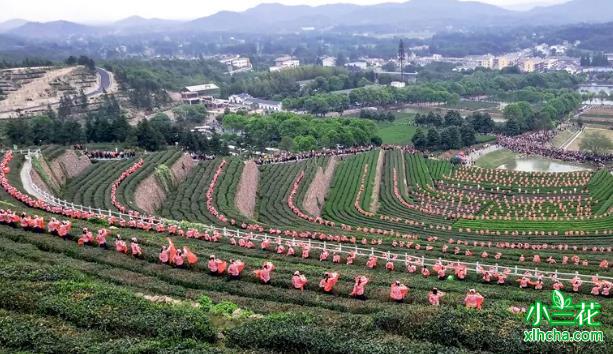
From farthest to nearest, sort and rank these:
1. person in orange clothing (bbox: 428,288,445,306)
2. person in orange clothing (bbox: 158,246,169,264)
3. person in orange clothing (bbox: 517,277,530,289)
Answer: person in orange clothing (bbox: 158,246,169,264) → person in orange clothing (bbox: 517,277,530,289) → person in orange clothing (bbox: 428,288,445,306)

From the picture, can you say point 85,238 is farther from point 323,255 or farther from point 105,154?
point 105,154

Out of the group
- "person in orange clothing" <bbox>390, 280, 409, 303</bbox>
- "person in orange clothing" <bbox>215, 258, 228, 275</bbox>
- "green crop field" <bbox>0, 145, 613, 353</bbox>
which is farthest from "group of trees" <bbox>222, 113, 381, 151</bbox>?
"person in orange clothing" <bbox>390, 280, 409, 303</bbox>

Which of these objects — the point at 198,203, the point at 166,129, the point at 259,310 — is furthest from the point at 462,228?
the point at 166,129

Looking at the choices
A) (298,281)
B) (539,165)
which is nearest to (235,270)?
(298,281)

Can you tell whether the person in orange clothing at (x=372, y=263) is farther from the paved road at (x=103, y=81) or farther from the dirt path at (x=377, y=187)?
the paved road at (x=103, y=81)

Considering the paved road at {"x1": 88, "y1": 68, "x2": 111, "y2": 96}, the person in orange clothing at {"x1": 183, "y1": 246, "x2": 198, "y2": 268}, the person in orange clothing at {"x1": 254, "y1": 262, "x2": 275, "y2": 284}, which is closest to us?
the person in orange clothing at {"x1": 254, "y1": 262, "x2": 275, "y2": 284}

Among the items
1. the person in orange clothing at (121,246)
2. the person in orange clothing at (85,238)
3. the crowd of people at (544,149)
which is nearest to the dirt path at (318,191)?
the person in orange clothing at (85,238)

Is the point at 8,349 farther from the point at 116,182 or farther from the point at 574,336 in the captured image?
the point at 116,182

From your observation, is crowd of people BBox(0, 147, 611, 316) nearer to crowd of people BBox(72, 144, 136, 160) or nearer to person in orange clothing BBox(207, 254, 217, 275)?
person in orange clothing BBox(207, 254, 217, 275)
